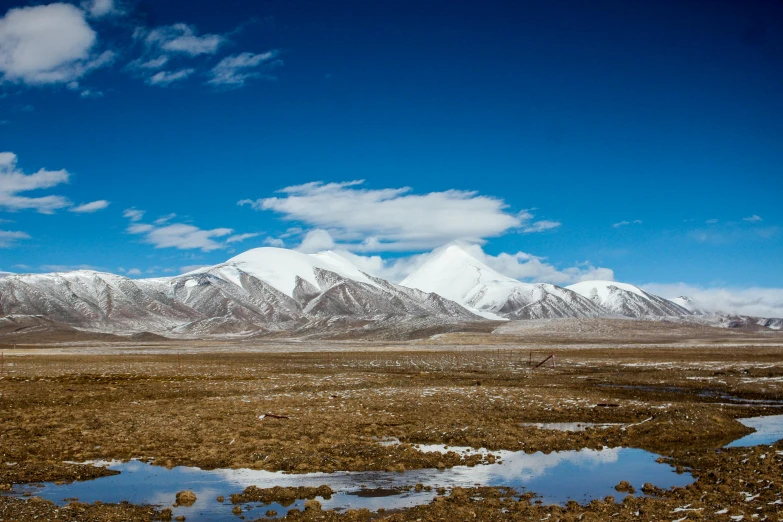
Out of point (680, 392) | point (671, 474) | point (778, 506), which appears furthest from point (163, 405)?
point (680, 392)

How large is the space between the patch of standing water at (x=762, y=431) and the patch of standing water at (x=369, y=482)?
4.08 metres

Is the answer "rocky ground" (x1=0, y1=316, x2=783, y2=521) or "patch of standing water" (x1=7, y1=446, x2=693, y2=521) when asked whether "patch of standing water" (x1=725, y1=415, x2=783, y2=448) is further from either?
"patch of standing water" (x1=7, y1=446, x2=693, y2=521)

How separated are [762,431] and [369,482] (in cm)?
1480

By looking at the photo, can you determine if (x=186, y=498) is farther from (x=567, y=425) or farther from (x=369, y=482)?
(x=567, y=425)

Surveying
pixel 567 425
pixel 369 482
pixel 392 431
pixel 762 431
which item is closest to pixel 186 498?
pixel 369 482

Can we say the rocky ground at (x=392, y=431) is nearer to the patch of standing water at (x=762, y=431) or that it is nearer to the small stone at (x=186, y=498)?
the patch of standing water at (x=762, y=431)

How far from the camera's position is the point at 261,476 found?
16125 mm

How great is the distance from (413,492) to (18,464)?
35.2 feet

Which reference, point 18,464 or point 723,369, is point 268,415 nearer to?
point 18,464

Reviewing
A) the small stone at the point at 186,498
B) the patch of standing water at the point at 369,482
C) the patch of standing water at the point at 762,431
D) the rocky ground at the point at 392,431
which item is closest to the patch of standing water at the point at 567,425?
the rocky ground at the point at 392,431

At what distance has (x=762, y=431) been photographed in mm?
22016

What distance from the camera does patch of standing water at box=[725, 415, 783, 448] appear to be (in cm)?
1981

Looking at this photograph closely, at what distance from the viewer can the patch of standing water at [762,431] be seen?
19.8 metres

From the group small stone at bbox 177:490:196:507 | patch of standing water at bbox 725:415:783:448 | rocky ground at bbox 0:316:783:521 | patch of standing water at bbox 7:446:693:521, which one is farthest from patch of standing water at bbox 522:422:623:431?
small stone at bbox 177:490:196:507
